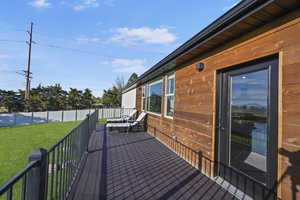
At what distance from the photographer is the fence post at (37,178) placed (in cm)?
123

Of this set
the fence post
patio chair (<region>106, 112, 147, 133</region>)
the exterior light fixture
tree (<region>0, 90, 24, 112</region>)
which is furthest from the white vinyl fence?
the fence post

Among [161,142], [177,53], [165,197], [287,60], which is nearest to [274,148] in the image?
[287,60]

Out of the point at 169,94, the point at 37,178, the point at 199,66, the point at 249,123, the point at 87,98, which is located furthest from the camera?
the point at 87,98

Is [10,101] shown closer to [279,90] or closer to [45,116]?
[45,116]

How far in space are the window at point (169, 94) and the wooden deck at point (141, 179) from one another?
158 centimetres

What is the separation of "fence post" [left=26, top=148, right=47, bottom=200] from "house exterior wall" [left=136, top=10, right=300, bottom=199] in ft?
7.84

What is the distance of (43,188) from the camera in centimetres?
136

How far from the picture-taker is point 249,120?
2.58 m

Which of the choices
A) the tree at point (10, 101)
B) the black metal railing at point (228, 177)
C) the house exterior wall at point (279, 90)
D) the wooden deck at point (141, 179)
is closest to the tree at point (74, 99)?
the tree at point (10, 101)

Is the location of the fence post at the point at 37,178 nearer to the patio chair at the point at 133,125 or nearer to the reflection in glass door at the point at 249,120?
the reflection in glass door at the point at 249,120

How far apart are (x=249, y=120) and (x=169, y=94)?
3.34m

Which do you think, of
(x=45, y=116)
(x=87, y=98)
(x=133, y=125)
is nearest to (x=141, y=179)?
(x=133, y=125)

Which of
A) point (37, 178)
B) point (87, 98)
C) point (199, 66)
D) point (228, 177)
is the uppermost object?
point (199, 66)

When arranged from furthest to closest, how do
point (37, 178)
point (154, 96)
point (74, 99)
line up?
point (74, 99)
point (154, 96)
point (37, 178)
